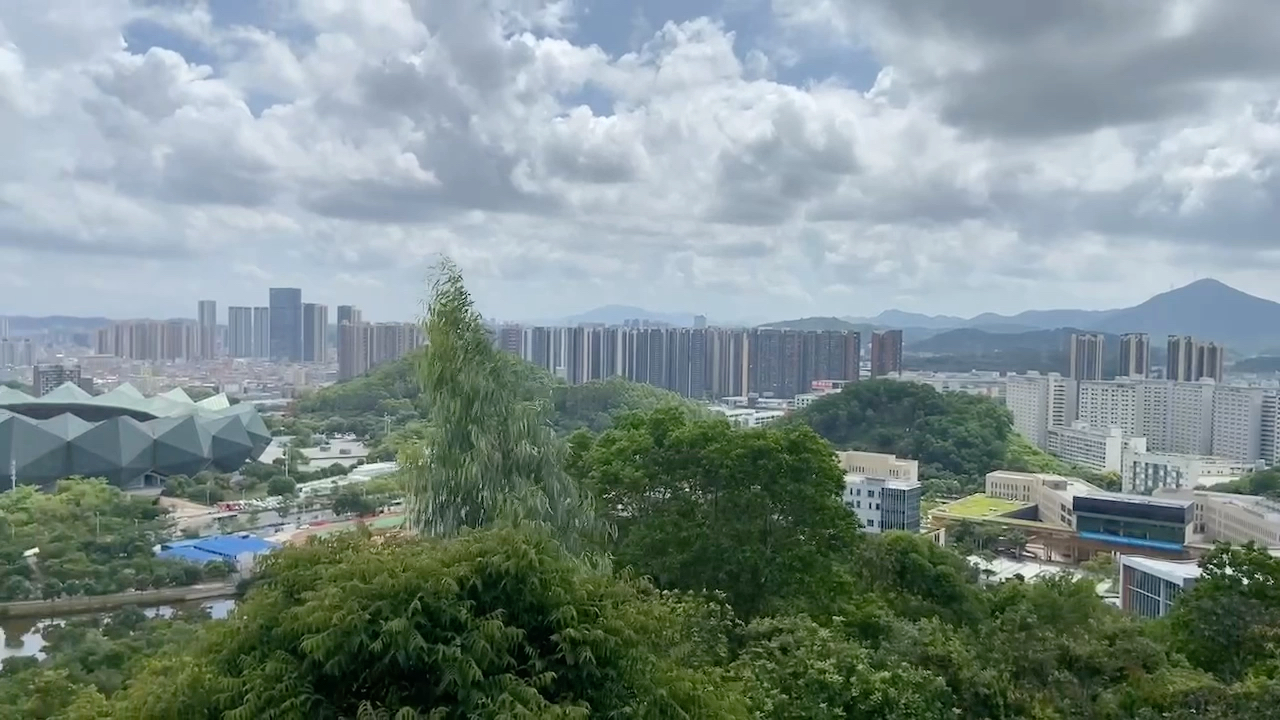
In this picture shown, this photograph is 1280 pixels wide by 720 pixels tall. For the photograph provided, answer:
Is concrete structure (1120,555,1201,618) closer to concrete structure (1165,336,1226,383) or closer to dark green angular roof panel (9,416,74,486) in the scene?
dark green angular roof panel (9,416,74,486)

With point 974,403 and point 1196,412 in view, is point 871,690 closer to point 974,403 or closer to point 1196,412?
point 974,403

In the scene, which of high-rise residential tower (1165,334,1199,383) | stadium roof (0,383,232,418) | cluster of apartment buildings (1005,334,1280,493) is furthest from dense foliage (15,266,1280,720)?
high-rise residential tower (1165,334,1199,383)

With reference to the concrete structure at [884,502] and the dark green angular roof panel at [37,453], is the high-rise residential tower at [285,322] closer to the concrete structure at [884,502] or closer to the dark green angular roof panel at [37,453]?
the dark green angular roof panel at [37,453]

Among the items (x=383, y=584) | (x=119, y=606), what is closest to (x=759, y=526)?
(x=383, y=584)

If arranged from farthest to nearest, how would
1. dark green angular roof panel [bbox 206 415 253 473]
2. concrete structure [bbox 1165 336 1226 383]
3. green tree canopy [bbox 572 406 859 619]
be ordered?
1. concrete structure [bbox 1165 336 1226 383]
2. dark green angular roof panel [bbox 206 415 253 473]
3. green tree canopy [bbox 572 406 859 619]

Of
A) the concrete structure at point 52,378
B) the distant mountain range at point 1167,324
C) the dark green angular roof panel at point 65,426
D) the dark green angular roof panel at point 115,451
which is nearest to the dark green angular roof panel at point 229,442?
the dark green angular roof panel at point 115,451

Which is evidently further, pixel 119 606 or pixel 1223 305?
pixel 1223 305
